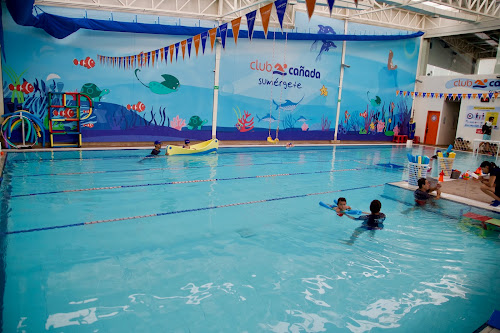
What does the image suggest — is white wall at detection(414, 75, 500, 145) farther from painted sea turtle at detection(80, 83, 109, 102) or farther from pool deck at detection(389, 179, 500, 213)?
painted sea turtle at detection(80, 83, 109, 102)

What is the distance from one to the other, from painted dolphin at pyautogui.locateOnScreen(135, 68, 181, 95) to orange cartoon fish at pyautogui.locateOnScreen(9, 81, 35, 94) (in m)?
3.38

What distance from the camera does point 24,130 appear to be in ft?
32.8

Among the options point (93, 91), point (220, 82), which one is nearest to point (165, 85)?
point (220, 82)

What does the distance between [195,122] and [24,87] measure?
558 cm

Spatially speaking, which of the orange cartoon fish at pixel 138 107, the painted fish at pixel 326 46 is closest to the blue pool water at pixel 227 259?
the orange cartoon fish at pixel 138 107

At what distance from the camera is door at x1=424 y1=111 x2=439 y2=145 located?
18.2 m

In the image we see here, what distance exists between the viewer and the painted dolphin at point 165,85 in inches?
483

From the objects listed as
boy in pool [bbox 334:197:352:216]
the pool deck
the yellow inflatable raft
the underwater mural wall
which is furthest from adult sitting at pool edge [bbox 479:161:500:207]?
the yellow inflatable raft

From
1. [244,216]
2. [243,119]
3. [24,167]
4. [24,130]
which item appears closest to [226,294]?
[244,216]

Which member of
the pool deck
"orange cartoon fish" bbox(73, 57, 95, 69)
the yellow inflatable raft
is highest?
"orange cartoon fish" bbox(73, 57, 95, 69)

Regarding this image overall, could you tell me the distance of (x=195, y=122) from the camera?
13.3m

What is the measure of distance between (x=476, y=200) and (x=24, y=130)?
37.4 ft

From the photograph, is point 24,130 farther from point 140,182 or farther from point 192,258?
point 192,258

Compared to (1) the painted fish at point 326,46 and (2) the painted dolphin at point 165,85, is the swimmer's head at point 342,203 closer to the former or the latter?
(2) the painted dolphin at point 165,85
